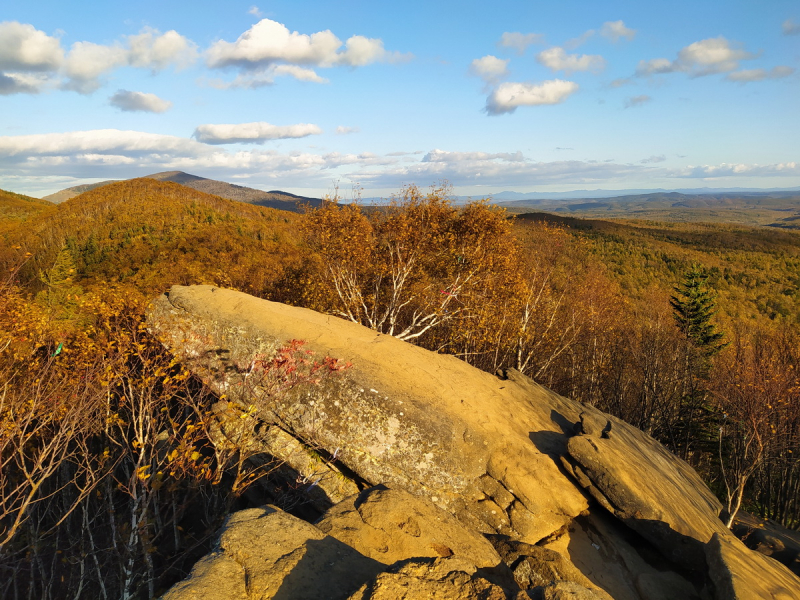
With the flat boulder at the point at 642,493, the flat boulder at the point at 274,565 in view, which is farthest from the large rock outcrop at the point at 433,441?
the flat boulder at the point at 274,565

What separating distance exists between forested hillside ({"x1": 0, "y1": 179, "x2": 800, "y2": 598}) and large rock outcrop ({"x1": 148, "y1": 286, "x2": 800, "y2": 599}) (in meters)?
1.08

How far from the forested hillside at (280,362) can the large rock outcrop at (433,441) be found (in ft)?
3.54

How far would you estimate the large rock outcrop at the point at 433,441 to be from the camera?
10.9 m

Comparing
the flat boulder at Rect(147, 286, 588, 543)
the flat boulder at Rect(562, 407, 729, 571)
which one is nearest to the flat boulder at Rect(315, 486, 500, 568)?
the flat boulder at Rect(147, 286, 588, 543)

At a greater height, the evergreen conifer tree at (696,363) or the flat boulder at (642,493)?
the flat boulder at (642,493)

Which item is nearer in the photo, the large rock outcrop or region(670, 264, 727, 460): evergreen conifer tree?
the large rock outcrop

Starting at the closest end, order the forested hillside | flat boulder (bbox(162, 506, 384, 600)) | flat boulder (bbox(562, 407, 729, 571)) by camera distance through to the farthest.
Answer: flat boulder (bbox(162, 506, 384, 600)) → flat boulder (bbox(562, 407, 729, 571)) → the forested hillside

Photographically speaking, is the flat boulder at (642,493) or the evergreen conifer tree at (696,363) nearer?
the flat boulder at (642,493)

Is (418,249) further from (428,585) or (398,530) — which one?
(428,585)

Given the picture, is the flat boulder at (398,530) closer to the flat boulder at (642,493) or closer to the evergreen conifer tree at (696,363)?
the flat boulder at (642,493)

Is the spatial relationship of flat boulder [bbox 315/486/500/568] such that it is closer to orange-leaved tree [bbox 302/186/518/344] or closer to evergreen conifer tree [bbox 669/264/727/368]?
orange-leaved tree [bbox 302/186/518/344]

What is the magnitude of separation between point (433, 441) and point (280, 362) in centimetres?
493

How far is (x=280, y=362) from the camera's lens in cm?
1252

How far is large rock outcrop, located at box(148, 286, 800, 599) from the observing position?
10852 millimetres
